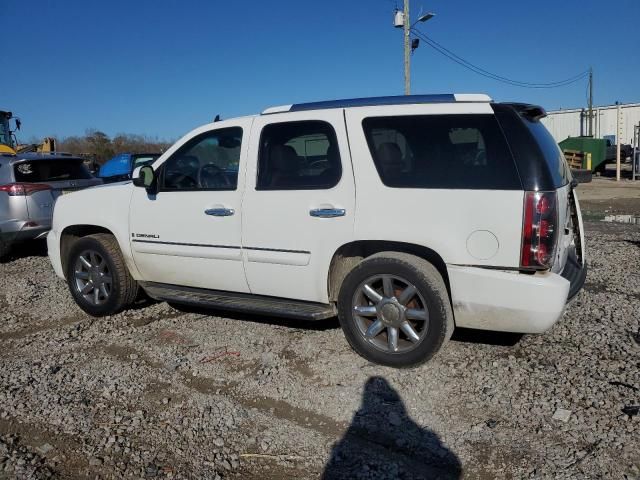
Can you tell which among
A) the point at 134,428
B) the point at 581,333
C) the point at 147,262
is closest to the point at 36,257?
the point at 147,262

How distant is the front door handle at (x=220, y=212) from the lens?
458cm

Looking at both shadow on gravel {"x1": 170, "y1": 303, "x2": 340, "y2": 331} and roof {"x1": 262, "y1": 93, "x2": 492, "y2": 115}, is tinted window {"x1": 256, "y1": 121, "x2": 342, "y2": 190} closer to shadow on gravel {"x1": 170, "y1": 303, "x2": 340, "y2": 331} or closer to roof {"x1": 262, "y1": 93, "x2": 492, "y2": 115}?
roof {"x1": 262, "y1": 93, "x2": 492, "y2": 115}

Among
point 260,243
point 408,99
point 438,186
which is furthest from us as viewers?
point 260,243

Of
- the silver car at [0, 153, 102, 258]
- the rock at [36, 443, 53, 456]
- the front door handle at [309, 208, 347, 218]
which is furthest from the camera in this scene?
the silver car at [0, 153, 102, 258]

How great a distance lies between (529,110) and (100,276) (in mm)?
4122

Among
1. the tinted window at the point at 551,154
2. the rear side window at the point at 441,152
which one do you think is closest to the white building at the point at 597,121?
the tinted window at the point at 551,154

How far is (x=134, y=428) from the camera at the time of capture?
3.37m

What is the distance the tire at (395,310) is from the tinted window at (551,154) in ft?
3.41

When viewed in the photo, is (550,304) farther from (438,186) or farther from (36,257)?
(36,257)

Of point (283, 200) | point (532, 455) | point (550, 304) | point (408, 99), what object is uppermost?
point (408, 99)

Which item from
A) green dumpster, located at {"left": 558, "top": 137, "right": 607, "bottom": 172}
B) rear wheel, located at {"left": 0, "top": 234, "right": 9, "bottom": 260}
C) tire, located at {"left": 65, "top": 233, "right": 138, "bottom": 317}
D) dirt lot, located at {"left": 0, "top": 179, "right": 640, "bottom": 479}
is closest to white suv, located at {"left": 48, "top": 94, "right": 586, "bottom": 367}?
tire, located at {"left": 65, "top": 233, "right": 138, "bottom": 317}

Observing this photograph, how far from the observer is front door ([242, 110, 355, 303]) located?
4.17 metres

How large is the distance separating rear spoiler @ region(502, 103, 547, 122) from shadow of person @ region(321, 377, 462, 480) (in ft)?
7.02

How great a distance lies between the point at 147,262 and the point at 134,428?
81.6 inches
